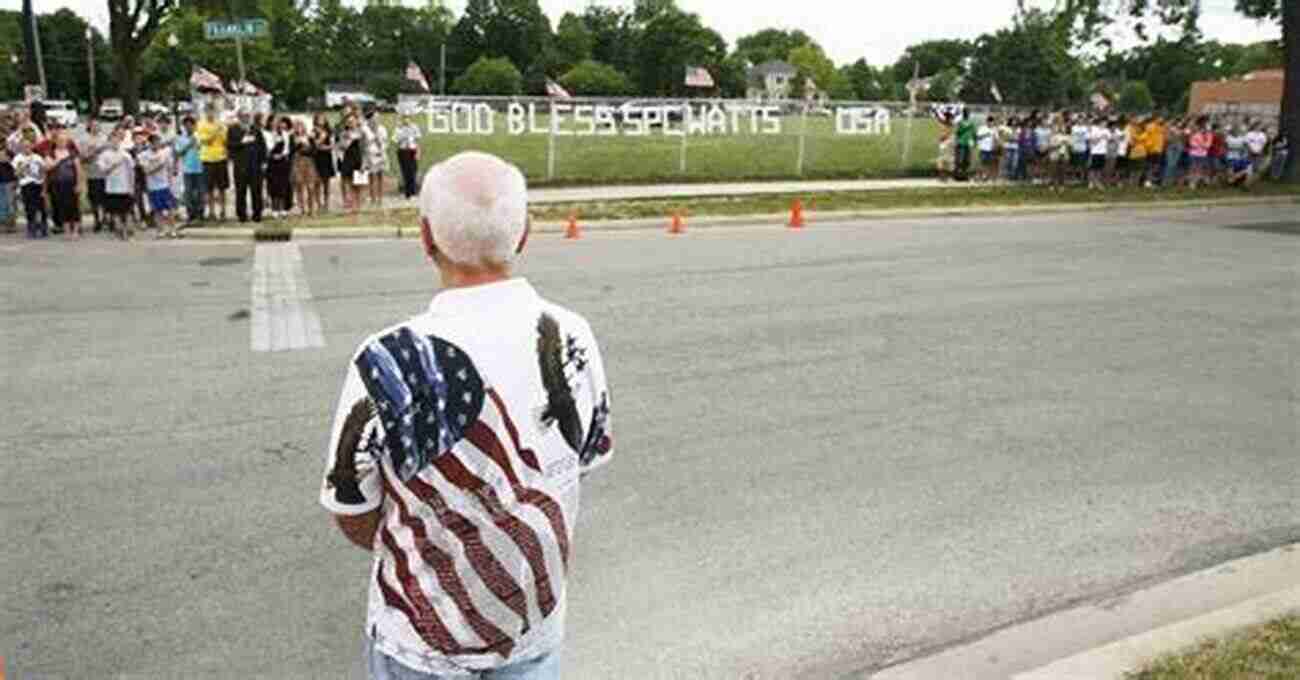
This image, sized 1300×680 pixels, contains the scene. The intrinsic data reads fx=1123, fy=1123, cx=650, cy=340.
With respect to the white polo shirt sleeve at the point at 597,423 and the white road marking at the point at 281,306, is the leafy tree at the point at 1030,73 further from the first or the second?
the white polo shirt sleeve at the point at 597,423

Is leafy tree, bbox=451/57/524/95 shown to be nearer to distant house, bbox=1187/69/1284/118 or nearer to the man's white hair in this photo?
distant house, bbox=1187/69/1284/118

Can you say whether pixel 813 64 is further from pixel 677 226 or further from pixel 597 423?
pixel 597 423

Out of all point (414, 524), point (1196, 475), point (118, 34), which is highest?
point (118, 34)

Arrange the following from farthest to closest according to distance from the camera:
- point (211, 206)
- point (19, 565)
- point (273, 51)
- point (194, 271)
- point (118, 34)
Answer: point (273, 51) < point (118, 34) < point (211, 206) < point (194, 271) < point (19, 565)

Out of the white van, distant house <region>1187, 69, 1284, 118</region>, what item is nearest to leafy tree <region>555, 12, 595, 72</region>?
distant house <region>1187, 69, 1284, 118</region>

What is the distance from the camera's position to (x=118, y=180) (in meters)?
16.2

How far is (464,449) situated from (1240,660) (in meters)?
3.29

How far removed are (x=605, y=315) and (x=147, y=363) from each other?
3988 mm

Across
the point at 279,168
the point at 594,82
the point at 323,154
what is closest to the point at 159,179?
the point at 279,168

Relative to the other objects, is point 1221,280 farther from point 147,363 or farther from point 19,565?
point 19,565

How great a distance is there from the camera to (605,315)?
10.6 metres

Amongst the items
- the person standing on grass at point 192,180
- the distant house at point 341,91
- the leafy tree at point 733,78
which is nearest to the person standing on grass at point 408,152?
the person standing on grass at point 192,180

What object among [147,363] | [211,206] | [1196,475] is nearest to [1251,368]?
[1196,475]

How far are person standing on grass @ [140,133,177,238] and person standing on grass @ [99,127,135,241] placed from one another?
9.0 inches
